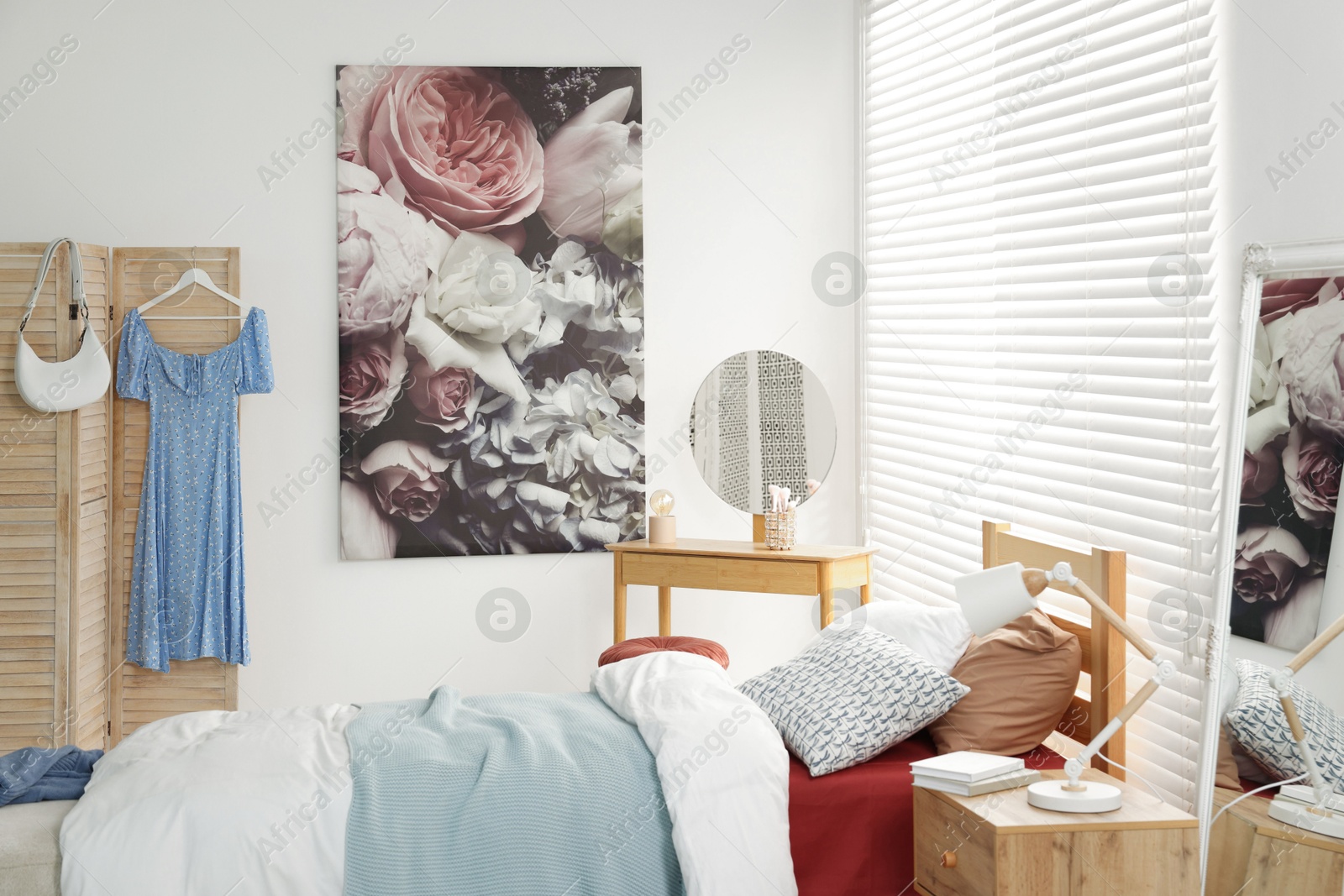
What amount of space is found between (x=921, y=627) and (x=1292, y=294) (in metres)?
1.15

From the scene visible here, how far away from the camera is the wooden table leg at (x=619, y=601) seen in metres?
3.72

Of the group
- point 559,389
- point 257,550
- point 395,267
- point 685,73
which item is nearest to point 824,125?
point 685,73

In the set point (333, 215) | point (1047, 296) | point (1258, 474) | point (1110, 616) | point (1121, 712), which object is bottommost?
point (1121, 712)

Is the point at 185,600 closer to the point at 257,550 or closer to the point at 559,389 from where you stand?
the point at 257,550

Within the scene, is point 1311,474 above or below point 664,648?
above

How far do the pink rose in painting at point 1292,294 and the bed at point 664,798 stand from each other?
69 centimetres

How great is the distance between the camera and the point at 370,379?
3.85 m

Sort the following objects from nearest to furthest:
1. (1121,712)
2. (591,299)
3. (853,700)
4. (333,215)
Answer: (1121,712) → (853,700) → (333,215) → (591,299)

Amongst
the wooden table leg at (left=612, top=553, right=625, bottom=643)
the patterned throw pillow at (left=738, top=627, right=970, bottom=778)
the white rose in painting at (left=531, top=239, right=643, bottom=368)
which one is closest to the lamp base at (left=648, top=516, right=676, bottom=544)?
the wooden table leg at (left=612, top=553, right=625, bottom=643)

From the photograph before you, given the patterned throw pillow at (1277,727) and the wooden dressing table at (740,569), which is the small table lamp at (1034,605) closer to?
the patterned throw pillow at (1277,727)

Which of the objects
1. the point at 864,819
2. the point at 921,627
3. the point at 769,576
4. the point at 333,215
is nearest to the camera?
the point at 864,819

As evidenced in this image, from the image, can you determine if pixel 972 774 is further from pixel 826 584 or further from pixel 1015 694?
pixel 826 584

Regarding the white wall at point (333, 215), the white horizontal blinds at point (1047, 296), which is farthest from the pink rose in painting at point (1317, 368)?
the white wall at point (333, 215)

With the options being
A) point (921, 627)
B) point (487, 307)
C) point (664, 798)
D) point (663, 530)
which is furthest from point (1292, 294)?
point (487, 307)
